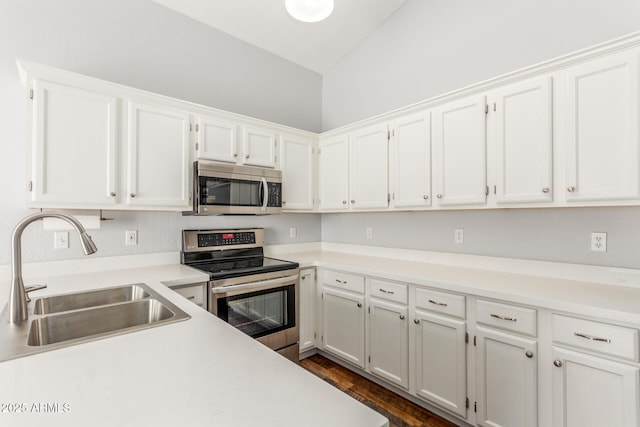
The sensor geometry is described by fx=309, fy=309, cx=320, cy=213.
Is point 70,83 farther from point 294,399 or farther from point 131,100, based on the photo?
point 294,399

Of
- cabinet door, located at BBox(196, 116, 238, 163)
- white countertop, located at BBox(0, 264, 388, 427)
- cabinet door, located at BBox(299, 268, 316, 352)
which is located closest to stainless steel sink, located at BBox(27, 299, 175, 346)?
white countertop, located at BBox(0, 264, 388, 427)

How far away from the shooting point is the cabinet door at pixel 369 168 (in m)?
2.62

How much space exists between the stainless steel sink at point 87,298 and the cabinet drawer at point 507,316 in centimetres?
182

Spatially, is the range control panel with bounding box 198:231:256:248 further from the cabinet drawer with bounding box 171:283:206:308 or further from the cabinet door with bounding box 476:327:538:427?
the cabinet door with bounding box 476:327:538:427

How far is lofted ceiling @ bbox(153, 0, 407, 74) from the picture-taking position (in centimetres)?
268

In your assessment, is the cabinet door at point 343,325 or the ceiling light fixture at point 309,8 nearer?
the ceiling light fixture at point 309,8

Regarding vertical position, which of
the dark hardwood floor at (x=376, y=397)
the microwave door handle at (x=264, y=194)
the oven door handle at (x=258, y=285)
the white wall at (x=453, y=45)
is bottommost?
the dark hardwood floor at (x=376, y=397)

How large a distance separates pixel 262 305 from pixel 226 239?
0.71 m

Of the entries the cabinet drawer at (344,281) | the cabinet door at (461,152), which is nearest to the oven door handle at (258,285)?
the cabinet drawer at (344,281)

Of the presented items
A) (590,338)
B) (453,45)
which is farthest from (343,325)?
(453,45)

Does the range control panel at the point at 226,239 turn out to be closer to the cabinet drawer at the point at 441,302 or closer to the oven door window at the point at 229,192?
the oven door window at the point at 229,192

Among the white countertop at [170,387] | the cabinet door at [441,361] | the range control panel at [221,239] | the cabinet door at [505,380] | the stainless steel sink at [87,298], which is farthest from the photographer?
the range control panel at [221,239]

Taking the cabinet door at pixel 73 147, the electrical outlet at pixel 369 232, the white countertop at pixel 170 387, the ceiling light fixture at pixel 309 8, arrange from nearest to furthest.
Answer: the white countertop at pixel 170 387 → the cabinet door at pixel 73 147 → the ceiling light fixture at pixel 309 8 → the electrical outlet at pixel 369 232

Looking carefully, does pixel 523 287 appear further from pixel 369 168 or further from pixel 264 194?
pixel 264 194
